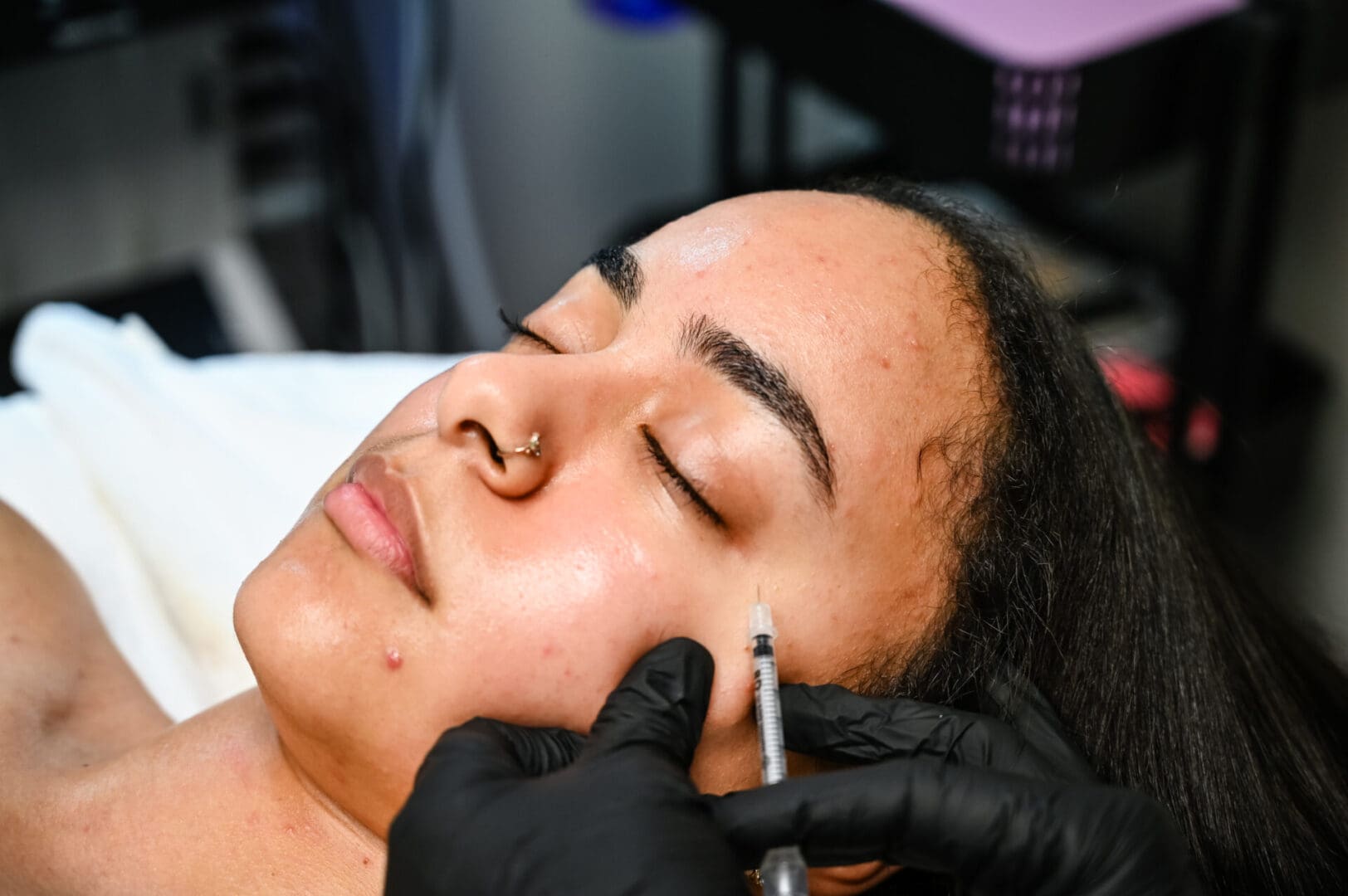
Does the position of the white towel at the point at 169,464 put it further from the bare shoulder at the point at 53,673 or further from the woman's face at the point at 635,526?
the woman's face at the point at 635,526

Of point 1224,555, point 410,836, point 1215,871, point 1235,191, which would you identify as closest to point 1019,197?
point 1235,191

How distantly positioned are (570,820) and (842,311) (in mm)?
420

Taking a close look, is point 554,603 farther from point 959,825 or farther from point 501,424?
point 959,825

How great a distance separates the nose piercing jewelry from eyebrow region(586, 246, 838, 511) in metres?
0.13

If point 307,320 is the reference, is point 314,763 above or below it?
above

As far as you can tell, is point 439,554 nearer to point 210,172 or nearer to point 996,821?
point 996,821

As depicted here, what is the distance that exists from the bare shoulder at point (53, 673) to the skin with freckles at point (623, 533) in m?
0.19

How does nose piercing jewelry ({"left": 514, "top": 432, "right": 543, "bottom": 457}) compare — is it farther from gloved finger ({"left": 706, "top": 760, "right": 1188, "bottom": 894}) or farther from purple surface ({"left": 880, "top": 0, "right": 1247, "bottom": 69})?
purple surface ({"left": 880, "top": 0, "right": 1247, "bottom": 69})

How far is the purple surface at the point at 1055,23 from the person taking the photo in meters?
1.50

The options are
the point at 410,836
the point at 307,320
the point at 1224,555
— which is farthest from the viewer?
the point at 307,320

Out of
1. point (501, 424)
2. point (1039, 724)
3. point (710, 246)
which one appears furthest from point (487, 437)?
point (1039, 724)

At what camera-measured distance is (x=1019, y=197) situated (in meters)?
2.39

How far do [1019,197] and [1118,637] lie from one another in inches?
59.3

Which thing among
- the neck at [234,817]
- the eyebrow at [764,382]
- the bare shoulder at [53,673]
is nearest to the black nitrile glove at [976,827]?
the eyebrow at [764,382]
